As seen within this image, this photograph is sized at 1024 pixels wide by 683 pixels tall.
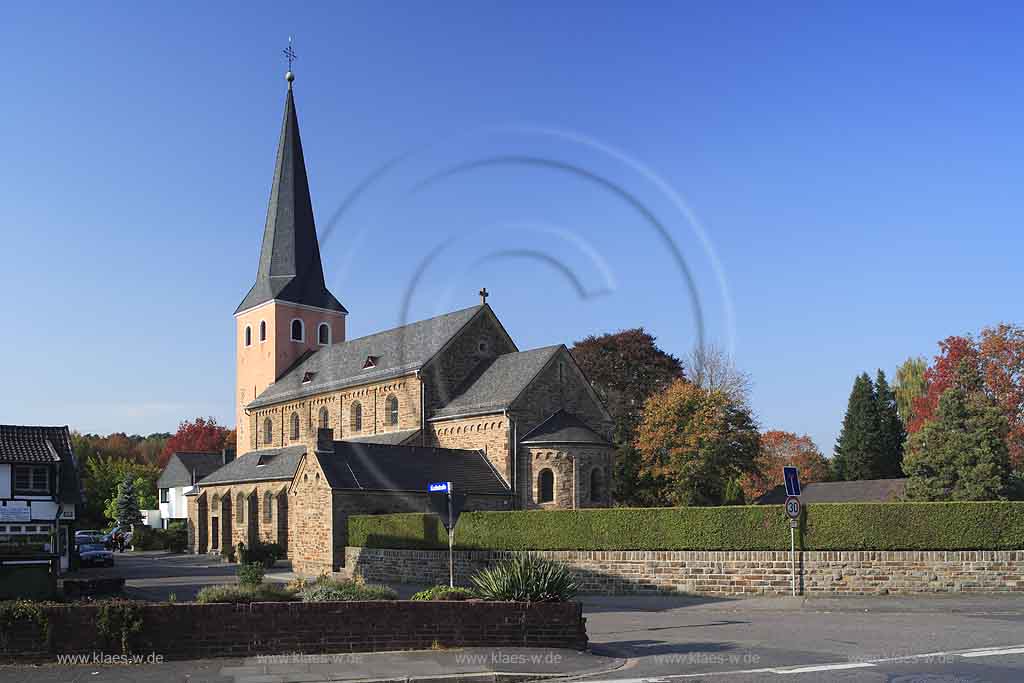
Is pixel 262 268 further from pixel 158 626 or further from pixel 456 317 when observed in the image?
pixel 158 626

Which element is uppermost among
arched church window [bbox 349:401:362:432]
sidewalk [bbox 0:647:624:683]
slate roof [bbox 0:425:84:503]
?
arched church window [bbox 349:401:362:432]

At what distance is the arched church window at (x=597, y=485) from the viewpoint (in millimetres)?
43938

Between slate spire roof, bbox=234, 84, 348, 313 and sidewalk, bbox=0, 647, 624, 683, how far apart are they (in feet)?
181

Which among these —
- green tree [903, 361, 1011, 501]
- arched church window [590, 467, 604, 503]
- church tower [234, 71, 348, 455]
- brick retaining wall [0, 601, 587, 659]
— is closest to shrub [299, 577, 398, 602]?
brick retaining wall [0, 601, 587, 659]

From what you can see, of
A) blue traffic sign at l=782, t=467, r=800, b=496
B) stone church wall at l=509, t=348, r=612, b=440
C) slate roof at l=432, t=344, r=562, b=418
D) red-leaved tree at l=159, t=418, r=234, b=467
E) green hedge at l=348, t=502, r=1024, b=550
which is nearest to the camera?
blue traffic sign at l=782, t=467, r=800, b=496

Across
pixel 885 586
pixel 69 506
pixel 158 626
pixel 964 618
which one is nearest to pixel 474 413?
pixel 69 506

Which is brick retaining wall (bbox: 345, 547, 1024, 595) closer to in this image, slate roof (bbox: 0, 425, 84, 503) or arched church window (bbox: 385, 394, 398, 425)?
arched church window (bbox: 385, 394, 398, 425)

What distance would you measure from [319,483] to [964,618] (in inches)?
1130

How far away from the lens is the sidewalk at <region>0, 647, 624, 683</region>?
508 inches

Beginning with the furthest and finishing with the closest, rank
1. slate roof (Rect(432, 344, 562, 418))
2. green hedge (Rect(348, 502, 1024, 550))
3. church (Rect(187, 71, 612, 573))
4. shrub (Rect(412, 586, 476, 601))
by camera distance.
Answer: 1. slate roof (Rect(432, 344, 562, 418))
2. church (Rect(187, 71, 612, 573))
3. green hedge (Rect(348, 502, 1024, 550))
4. shrub (Rect(412, 586, 476, 601))

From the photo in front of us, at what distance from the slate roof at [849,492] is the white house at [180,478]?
50497mm

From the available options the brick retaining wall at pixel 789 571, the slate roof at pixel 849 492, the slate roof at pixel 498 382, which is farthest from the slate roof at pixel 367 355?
the slate roof at pixel 849 492

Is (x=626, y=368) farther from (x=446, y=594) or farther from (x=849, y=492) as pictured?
(x=446, y=594)

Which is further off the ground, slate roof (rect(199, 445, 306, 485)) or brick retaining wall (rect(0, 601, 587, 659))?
slate roof (rect(199, 445, 306, 485))
